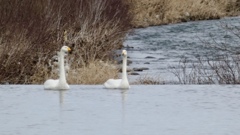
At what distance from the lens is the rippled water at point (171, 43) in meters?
25.8

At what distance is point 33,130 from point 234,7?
127 feet

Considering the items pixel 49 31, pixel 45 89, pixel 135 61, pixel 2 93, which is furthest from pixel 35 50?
pixel 135 61

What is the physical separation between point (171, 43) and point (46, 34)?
48.4 feet

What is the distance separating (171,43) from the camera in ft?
107

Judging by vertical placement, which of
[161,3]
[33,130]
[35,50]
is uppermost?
[161,3]

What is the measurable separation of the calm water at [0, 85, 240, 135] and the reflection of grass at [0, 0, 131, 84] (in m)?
5.23

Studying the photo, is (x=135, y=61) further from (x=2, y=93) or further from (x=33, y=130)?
(x=33, y=130)

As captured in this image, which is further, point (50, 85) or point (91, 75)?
point (91, 75)

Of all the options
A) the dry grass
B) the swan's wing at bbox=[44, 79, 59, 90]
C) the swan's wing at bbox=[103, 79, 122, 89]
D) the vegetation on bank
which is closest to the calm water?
the swan's wing at bbox=[44, 79, 59, 90]

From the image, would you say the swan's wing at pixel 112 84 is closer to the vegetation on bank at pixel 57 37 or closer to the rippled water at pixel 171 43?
the vegetation on bank at pixel 57 37

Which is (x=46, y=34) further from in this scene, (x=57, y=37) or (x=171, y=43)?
(x=171, y=43)

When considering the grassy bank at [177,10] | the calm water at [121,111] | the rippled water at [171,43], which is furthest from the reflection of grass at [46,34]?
the grassy bank at [177,10]

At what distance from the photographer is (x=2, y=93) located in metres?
10.8

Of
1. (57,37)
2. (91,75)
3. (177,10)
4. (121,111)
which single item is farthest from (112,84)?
(177,10)
